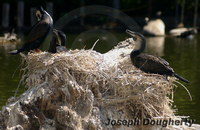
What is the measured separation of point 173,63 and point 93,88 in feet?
→ 22.3

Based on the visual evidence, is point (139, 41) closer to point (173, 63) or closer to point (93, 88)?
point (93, 88)

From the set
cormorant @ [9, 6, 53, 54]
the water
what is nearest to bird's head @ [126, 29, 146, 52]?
the water

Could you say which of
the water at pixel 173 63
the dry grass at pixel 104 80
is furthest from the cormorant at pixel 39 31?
the dry grass at pixel 104 80

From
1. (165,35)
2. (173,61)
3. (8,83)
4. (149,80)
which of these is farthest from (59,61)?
(165,35)

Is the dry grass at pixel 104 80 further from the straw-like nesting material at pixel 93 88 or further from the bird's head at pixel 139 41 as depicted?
the bird's head at pixel 139 41

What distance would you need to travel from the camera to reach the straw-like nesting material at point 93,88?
4430 millimetres

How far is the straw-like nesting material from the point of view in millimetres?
4430

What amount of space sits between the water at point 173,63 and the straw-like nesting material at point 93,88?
30.0 inches

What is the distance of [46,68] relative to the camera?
4473mm

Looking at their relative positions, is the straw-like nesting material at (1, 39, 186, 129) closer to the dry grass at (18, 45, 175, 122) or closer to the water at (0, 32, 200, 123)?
the dry grass at (18, 45, 175, 122)

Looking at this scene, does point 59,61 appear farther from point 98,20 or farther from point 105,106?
point 98,20

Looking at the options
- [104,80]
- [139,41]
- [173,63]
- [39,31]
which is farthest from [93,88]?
[173,63]

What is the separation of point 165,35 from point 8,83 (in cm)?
1224

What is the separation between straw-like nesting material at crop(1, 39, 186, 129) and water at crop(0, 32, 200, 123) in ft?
2.50
